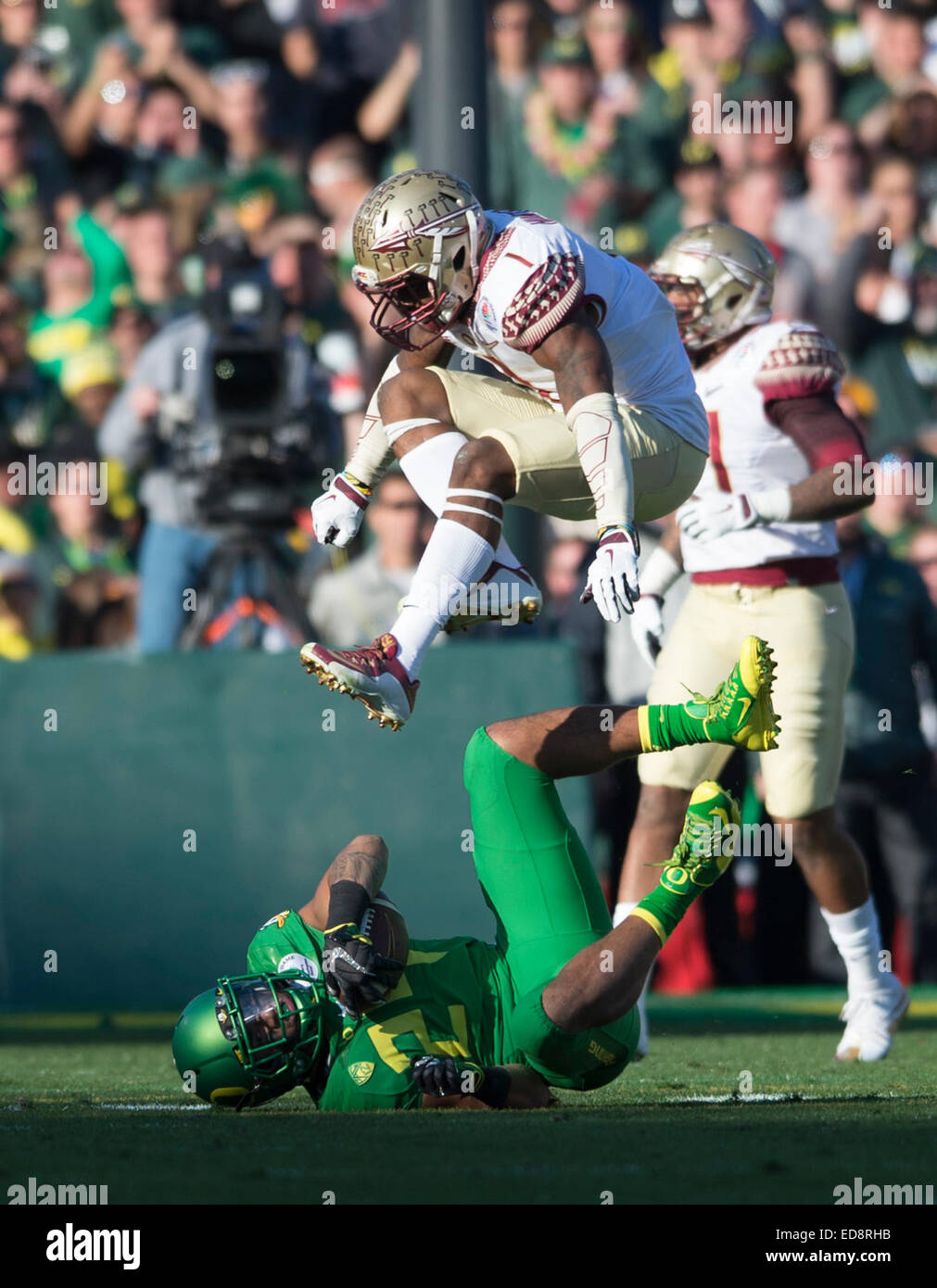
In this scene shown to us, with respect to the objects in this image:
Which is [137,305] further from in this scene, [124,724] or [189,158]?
[124,724]

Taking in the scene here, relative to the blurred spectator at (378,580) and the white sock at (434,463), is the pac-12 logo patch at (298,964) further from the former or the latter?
the blurred spectator at (378,580)

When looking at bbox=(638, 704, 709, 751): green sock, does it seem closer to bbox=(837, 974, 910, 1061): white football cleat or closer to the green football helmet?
the green football helmet

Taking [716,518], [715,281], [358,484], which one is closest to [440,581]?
[358,484]

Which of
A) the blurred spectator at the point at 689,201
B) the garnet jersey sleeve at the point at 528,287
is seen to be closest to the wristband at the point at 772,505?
the garnet jersey sleeve at the point at 528,287

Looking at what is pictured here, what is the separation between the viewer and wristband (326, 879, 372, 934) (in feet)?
14.8

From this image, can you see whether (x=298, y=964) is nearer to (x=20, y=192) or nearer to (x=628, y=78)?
(x=20, y=192)

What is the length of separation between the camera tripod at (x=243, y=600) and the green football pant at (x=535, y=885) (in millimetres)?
3417

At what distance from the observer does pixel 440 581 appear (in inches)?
193

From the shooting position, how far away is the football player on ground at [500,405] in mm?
4781

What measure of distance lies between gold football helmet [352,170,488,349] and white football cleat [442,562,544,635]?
0.67 m

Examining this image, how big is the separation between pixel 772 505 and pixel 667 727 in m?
1.57

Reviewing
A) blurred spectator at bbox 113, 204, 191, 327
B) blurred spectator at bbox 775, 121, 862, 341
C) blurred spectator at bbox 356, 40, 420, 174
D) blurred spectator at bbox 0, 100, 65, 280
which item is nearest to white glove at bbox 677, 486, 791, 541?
blurred spectator at bbox 775, 121, 862, 341
